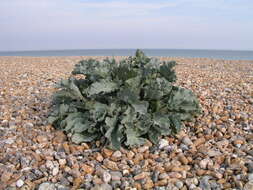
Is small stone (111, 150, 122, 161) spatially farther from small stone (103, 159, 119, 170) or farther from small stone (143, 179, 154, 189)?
small stone (143, 179, 154, 189)

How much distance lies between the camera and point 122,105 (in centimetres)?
260

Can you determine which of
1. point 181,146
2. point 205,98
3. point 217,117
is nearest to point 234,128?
point 217,117

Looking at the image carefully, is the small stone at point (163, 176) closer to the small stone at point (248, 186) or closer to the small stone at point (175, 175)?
the small stone at point (175, 175)

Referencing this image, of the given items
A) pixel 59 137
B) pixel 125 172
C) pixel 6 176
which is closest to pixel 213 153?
pixel 125 172

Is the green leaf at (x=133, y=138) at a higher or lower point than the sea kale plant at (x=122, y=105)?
lower

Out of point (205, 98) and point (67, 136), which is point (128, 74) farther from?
point (205, 98)

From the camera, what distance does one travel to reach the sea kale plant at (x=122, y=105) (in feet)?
Answer: 8.18

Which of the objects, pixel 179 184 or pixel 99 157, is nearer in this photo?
pixel 179 184

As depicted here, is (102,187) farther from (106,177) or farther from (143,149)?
(143,149)

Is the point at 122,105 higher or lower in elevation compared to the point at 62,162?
higher

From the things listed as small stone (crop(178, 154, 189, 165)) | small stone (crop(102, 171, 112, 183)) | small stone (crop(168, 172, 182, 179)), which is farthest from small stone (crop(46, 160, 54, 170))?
small stone (crop(178, 154, 189, 165))

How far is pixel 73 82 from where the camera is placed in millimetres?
2914

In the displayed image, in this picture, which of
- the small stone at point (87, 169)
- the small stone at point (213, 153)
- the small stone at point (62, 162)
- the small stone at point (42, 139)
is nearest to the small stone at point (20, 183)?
the small stone at point (62, 162)

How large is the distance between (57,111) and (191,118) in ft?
4.50
